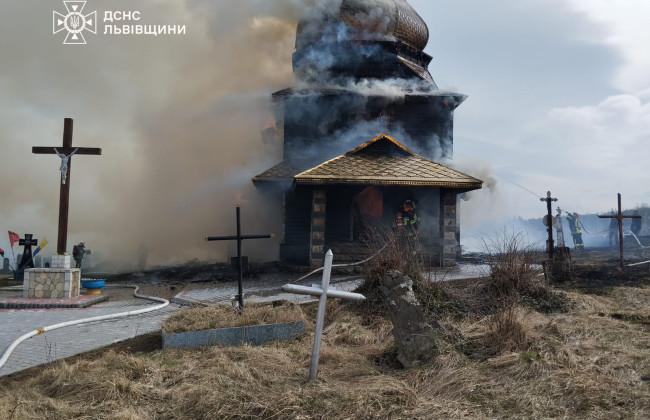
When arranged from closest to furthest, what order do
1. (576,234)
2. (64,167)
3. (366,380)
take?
(366,380) → (64,167) → (576,234)

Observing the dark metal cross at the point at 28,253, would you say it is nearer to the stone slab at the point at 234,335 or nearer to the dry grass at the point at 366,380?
the dry grass at the point at 366,380

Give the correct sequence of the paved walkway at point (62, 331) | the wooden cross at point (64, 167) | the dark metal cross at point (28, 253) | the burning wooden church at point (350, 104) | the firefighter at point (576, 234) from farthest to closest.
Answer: the firefighter at point (576, 234), the dark metal cross at point (28, 253), the burning wooden church at point (350, 104), the wooden cross at point (64, 167), the paved walkway at point (62, 331)

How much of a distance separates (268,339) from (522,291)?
18.4 ft

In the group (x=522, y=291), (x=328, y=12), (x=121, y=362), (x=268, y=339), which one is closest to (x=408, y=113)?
(x=328, y=12)

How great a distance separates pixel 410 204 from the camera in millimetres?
16969

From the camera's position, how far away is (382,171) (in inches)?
640

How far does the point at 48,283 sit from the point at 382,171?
1072cm

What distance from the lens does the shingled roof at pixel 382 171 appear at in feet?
51.4

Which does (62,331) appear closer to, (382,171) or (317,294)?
(317,294)

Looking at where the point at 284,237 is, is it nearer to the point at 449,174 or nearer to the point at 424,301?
the point at 449,174

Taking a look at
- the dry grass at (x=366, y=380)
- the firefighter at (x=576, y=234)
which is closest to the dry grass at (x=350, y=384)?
the dry grass at (x=366, y=380)

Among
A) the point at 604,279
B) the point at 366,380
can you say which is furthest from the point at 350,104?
the point at 366,380

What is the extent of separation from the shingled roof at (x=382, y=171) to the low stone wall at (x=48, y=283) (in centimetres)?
737

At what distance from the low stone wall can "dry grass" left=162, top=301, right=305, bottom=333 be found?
270 inches
